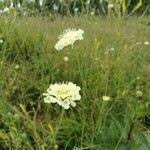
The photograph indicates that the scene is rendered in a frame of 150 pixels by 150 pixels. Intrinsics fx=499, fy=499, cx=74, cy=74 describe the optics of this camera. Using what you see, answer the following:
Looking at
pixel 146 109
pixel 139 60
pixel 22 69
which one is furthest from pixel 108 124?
pixel 139 60

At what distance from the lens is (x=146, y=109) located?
2.17 meters

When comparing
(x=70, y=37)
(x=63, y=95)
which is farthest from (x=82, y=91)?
(x=63, y=95)

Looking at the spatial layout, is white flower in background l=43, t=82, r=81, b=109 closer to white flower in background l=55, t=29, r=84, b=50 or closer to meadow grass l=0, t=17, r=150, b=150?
meadow grass l=0, t=17, r=150, b=150

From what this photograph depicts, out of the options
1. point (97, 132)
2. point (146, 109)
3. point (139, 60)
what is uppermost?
point (146, 109)

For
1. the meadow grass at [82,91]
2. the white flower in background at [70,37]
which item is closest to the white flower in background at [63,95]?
the meadow grass at [82,91]

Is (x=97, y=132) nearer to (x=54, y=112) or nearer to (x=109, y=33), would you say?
(x=54, y=112)

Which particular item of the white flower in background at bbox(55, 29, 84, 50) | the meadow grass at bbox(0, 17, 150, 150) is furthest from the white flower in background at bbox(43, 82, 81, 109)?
the white flower in background at bbox(55, 29, 84, 50)

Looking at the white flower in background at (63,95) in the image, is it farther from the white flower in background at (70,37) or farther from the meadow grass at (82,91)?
the white flower in background at (70,37)

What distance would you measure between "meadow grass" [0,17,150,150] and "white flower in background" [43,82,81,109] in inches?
7.1

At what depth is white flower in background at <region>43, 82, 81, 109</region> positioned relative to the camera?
1.79 m

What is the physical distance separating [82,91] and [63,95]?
0.95m

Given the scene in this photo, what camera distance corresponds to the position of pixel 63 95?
181 cm

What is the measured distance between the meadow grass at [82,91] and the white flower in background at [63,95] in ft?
0.59

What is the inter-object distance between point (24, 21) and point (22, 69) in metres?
1.36
